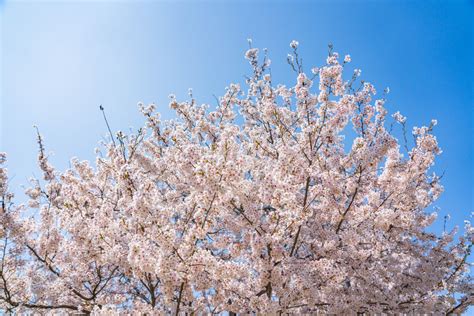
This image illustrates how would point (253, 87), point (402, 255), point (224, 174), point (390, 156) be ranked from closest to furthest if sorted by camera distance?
point (224, 174), point (390, 156), point (402, 255), point (253, 87)

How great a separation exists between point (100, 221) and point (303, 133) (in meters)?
4.96

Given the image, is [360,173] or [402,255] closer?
[360,173]

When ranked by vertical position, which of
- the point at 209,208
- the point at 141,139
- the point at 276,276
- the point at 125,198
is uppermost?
the point at 141,139

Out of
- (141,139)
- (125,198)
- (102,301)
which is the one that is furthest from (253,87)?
(102,301)

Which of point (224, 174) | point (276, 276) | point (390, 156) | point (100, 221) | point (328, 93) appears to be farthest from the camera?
point (390, 156)

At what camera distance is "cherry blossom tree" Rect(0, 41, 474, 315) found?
6.29 m

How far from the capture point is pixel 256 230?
753cm

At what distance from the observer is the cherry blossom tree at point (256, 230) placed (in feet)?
20.6

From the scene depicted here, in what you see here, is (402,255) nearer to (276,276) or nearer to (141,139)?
(276,276)

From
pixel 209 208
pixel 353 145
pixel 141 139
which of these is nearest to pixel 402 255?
pixel 353 145

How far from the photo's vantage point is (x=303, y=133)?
8211 millimetres

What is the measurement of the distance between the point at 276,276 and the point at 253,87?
279 inches

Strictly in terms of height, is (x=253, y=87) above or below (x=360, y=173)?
above

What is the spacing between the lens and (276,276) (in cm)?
709
